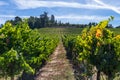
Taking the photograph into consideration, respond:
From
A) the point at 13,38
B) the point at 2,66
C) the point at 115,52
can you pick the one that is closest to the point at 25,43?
the point at 13,38

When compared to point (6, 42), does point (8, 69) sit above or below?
below

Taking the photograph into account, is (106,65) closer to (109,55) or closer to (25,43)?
(109,55)

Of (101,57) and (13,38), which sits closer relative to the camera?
(101,57)

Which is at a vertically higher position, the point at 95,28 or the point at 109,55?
the point at 95,28

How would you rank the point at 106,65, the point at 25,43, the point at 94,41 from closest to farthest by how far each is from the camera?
the point at 106,65 < the point at 94,41 < the point at 25,43

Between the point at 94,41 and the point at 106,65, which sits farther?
the point at 94,41

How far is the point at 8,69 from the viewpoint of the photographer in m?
30.4

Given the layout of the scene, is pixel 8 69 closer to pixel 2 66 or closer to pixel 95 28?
pixel 2 66

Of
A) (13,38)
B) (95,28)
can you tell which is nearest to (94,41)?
(95,28)

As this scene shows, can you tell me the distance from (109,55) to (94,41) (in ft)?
7.63

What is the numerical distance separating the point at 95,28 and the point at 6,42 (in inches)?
301

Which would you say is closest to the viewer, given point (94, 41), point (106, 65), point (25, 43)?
point (106, 65)

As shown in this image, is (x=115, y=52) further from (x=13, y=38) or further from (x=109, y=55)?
(x=13, y=38)

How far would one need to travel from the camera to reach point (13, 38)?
31812mm
